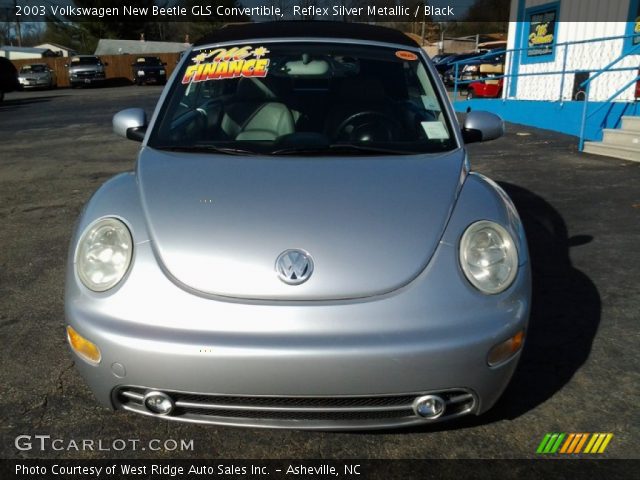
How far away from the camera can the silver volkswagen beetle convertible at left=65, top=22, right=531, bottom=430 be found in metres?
1.76

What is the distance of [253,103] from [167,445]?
1.92 meters

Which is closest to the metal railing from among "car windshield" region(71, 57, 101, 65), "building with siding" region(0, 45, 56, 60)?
"car windshield" region(71, 57, 101, 65)

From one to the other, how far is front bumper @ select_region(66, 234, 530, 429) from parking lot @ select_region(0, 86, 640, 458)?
0.33 metres

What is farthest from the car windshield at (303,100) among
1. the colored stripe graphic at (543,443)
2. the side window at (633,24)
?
the side window at (633,24)

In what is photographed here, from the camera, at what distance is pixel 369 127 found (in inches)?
114

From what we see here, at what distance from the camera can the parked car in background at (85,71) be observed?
32469 millimetres

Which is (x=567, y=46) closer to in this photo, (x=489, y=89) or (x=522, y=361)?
(x=489, y=89)

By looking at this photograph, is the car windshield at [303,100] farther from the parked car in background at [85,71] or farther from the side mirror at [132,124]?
the parked car in background at [85,71]

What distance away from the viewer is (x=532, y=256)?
13.2 feet

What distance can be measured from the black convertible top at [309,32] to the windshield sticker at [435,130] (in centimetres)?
71

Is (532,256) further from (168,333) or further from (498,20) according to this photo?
(498,20)

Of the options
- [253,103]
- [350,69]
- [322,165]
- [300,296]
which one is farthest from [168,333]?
[350,69]

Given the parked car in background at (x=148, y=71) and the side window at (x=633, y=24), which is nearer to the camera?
the side window at (x=633, y=24)
